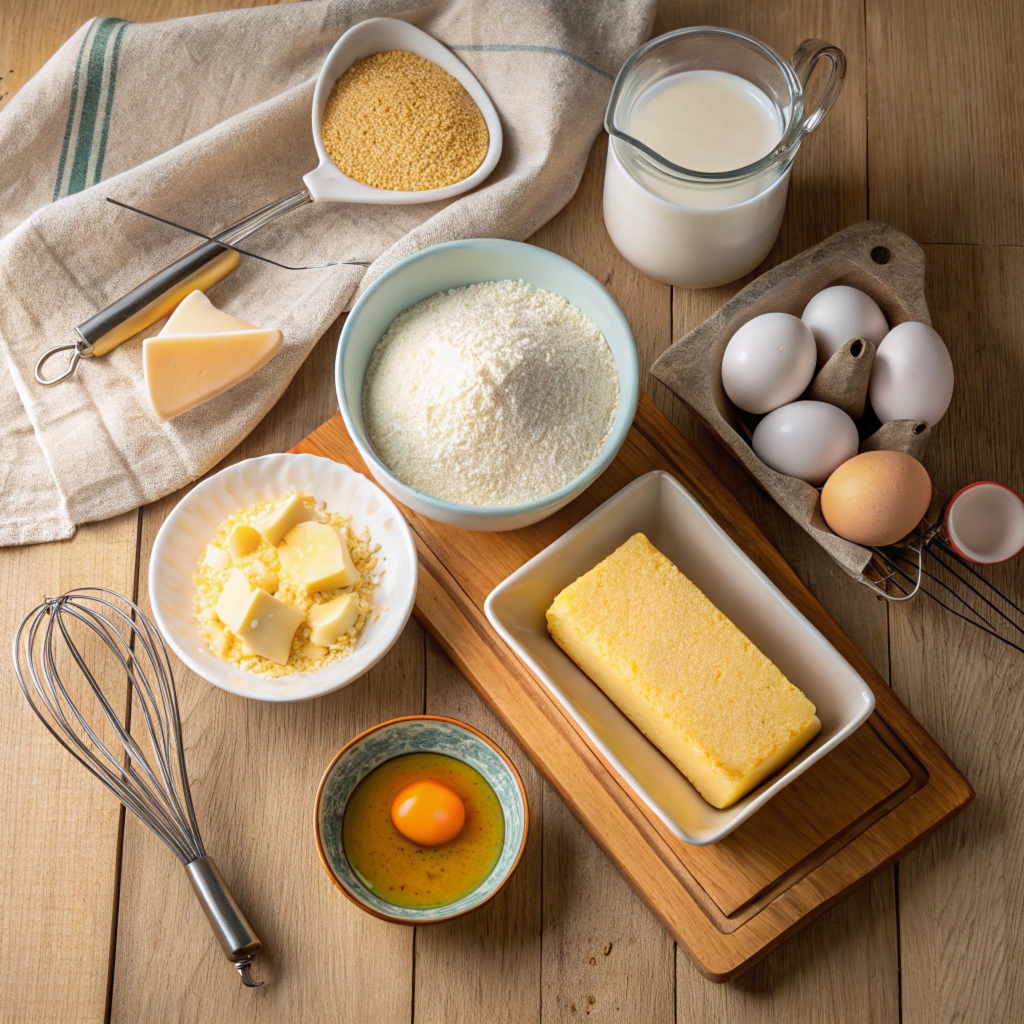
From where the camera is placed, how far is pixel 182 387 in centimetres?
95

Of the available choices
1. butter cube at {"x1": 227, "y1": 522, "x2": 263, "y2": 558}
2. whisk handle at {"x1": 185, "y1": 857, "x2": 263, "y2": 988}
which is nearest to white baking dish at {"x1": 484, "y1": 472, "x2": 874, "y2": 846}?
butter cube at {"x1": 227, "y1": 522, "x2": 263, "y2": 558}

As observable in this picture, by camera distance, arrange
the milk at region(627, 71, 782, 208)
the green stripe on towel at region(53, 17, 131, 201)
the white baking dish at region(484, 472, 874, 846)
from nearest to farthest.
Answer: the white baking dish at region(484, 472, 874, 846), the milk at region(627, 71, 782, 208), the green stripe on towel at region(53, 17, 131, 201)

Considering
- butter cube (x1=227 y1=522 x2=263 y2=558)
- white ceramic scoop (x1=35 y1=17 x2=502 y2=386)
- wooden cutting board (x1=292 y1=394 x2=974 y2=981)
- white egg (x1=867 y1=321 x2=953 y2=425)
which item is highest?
white ceramic scoop (x1=35 y1=17 x2=502 y2=386)

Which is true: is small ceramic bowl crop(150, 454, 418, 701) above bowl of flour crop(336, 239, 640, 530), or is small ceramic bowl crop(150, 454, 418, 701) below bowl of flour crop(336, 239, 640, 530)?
below

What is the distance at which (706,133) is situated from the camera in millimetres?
928

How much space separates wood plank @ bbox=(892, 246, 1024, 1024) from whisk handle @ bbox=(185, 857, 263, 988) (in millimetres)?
604

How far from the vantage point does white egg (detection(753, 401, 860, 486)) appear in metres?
0.86

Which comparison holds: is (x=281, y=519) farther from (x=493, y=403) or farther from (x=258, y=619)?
(x=493, y=403)

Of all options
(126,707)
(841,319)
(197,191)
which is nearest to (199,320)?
(197,191)

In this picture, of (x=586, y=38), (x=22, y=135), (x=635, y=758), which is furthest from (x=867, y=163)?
(x=22, y=135)

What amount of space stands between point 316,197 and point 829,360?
0.55 meters

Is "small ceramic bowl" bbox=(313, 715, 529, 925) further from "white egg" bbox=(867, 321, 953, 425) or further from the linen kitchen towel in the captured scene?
"white egg" bbox=(867, 321, 953, 425)

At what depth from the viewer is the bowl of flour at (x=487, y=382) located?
84 centimetres

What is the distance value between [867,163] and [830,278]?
0.21 m
